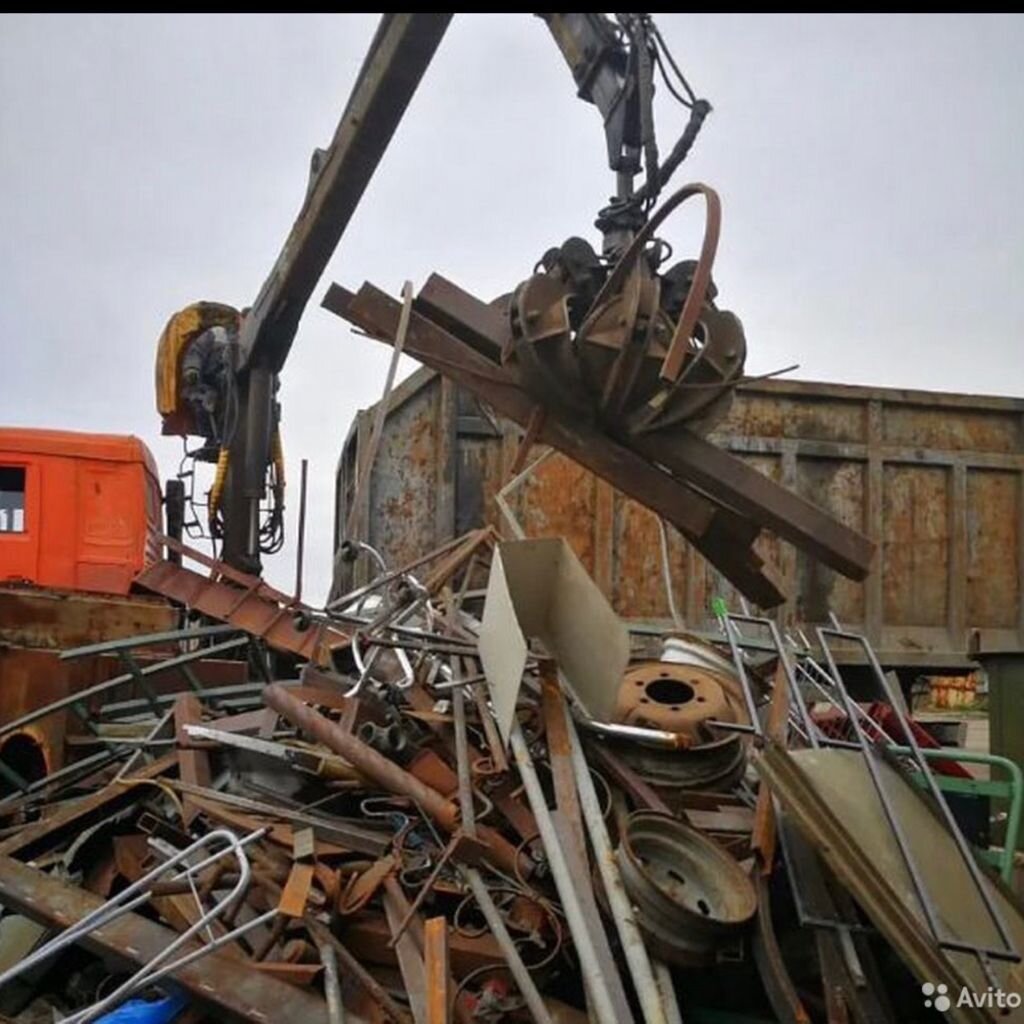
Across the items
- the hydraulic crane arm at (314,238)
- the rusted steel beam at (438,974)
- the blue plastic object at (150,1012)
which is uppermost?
the hydraulic crane arm at (314,238)

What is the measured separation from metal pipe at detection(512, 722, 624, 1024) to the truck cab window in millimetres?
5138

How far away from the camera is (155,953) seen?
103 inches

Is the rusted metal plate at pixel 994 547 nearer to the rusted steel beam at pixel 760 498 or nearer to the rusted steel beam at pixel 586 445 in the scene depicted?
the rusted steel beam at pixel 586 445

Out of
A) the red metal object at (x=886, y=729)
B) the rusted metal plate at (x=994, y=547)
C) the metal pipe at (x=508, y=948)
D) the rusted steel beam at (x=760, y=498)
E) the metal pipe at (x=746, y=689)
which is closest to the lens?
the metal pipe at (x=508, y=948)

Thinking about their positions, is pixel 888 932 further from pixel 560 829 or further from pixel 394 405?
pixel 394 405

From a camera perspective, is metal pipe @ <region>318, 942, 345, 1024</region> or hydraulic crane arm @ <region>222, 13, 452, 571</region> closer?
metal pipe @ <region>318, 942, 345, 1024</region>

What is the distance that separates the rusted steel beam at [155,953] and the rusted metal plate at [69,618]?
97.7 inches

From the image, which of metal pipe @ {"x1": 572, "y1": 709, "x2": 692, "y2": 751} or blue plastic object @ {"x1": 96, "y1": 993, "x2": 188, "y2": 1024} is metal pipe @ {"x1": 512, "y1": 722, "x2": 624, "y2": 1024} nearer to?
metal pipe @ {"x1": 572, "y1": 709, "x2": 692, "y2": 751}

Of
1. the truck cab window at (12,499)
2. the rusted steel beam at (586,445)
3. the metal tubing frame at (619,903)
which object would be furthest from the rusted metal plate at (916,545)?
the truck cab window at (12,499)

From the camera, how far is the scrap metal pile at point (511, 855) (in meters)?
2.35

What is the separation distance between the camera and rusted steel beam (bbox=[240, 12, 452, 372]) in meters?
4.26

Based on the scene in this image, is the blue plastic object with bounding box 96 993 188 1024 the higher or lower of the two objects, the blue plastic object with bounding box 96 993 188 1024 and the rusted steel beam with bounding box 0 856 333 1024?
the lower

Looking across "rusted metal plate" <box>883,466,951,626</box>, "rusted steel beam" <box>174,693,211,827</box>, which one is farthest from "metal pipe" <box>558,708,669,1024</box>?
"rusted metal plate" <box>883,466,951,626</box>

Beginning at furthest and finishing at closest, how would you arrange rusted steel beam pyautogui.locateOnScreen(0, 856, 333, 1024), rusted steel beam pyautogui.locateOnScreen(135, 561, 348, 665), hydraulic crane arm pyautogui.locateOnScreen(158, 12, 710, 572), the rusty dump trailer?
the rusty dump trailer → rusted steel beam pyautogui.locateOnScreen(135, 561, 348, 665) → hydraulic crane arm pyautogui.locateOnScreen(158, 12, 710, 572) → rusted steel beam pyautogui.locateOnScreen(0, 856, 333, 1024)
